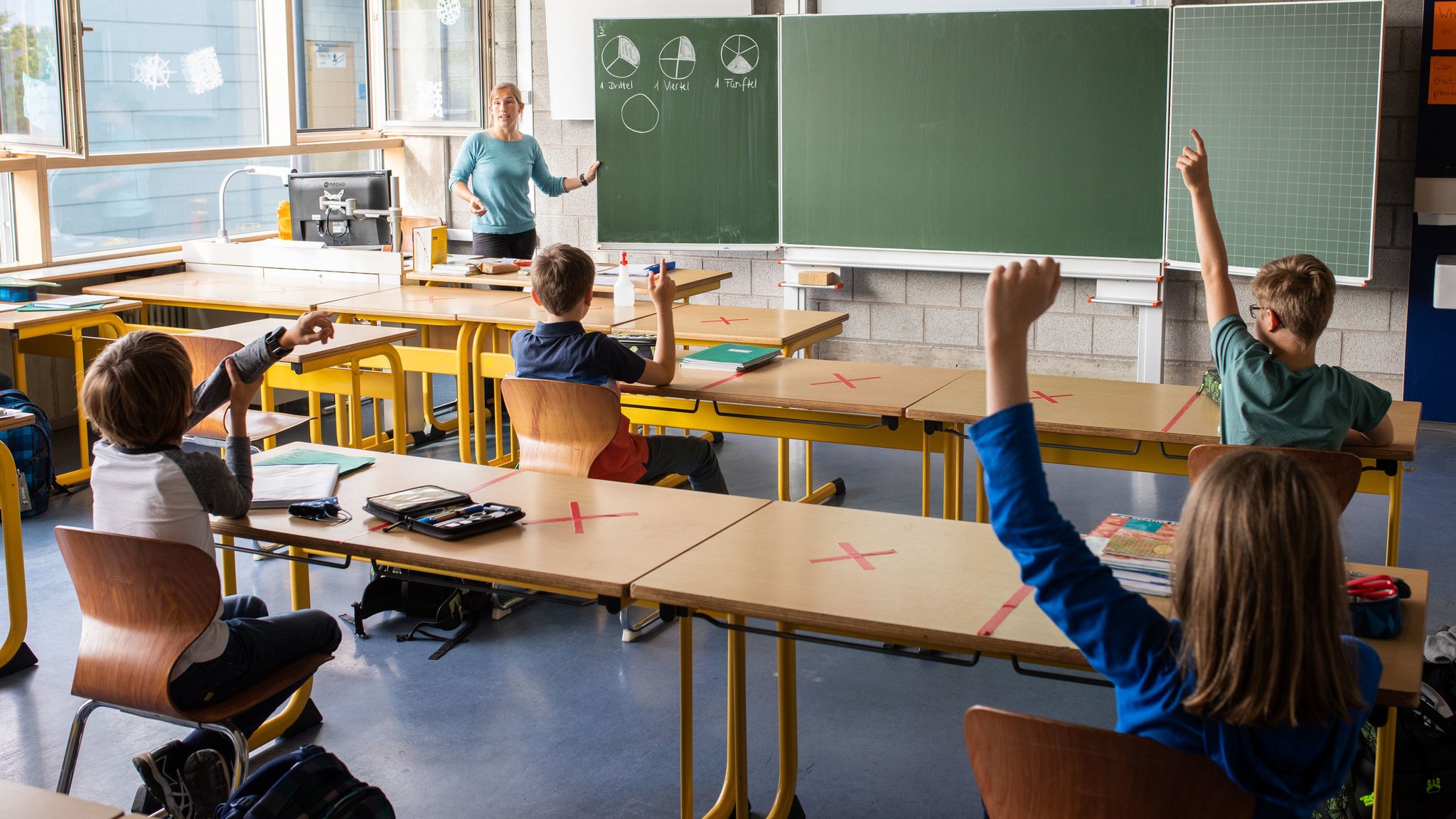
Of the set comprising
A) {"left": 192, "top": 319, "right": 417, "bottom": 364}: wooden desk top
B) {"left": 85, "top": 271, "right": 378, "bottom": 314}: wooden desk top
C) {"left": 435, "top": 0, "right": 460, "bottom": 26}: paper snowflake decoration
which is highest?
{"left": 435, "top": 0, "right": 460, "bottom": 26}: paper snowflake decoration

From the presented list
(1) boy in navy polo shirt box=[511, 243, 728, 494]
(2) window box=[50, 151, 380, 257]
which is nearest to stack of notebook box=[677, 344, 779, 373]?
(1) boy in navy polo shirt box=[511, 243, 728, 494]

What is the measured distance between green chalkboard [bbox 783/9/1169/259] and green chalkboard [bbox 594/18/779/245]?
0.14m

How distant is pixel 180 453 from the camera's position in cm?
237

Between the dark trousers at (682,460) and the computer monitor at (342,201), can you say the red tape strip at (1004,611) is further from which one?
the computer monitor at (342,201)

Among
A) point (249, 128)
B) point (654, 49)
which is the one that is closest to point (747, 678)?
point (654, 49)

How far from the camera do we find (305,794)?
76.7 inches

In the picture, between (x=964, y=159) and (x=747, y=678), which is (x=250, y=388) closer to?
(x=747, y=678)

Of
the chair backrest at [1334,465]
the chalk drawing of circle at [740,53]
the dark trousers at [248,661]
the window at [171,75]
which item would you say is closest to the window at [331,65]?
the window at [171,75]

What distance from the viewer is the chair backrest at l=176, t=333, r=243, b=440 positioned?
13.2ft

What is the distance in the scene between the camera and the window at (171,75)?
6.17 m

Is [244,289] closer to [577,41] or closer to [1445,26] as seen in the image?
[577,41]

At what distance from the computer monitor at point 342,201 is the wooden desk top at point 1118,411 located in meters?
3.04

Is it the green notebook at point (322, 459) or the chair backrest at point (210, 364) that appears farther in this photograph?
the chair backrest at point (210, 364)

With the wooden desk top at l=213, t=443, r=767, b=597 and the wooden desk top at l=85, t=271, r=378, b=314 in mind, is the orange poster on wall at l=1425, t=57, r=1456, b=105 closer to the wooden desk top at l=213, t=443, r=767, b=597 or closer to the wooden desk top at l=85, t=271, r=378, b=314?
the wooden desk top at l=213, t=443, r=767, b=597
